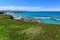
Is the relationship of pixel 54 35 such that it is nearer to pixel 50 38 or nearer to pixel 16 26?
pixel 50 38

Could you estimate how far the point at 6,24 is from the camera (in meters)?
23.0

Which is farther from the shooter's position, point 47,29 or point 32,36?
point 47,29

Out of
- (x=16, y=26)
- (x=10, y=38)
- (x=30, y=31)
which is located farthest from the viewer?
(x=16, y=26)

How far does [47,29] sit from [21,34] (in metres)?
2.77

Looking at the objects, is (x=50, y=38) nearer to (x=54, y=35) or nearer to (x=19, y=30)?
(x=54, y=35)

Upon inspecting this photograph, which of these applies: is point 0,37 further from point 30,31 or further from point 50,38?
point 50,38

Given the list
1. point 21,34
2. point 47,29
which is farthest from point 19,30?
point 47,29

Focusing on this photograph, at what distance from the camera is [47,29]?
20.3 m

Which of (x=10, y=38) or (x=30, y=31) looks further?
(x=30, y=31)

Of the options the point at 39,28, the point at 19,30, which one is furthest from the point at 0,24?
the point at 39,28

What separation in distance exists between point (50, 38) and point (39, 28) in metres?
2.45

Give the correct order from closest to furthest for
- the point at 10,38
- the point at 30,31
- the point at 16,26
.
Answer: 1. the point at 10,38
2. the point at 30,31
3. the point at 16,26

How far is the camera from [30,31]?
64.1 feet

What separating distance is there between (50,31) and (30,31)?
1.87 m
